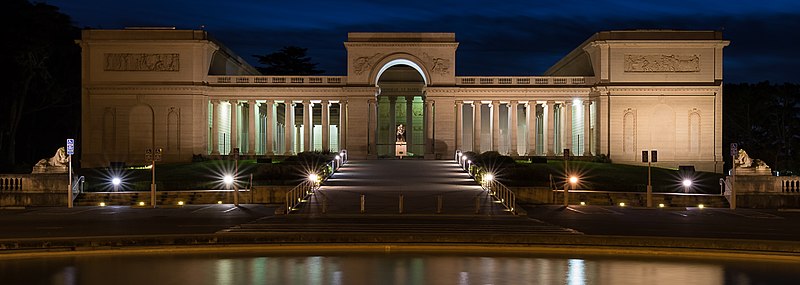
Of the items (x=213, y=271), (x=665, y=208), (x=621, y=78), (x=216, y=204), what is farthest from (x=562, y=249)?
(x=621, y=78)

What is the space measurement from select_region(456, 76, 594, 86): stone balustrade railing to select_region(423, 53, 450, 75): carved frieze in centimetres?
176

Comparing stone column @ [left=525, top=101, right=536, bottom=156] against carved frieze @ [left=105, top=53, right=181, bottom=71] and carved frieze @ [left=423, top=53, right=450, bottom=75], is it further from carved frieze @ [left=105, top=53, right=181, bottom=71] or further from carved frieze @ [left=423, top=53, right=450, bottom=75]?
carved frieze @ [left=105, top=53, right=181, bottom=71]

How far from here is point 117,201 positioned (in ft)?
155

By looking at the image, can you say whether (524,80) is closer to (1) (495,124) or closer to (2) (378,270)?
(1) (495,124)

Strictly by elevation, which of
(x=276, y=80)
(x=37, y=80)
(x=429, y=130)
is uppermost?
(x=276, y=80)

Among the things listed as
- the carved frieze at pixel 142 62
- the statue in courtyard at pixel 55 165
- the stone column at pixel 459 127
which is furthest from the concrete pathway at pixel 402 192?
the carved frieze at pixel 142 62

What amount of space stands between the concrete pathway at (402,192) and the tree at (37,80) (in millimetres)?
27294

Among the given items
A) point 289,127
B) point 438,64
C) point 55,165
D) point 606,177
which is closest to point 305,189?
point 55,165

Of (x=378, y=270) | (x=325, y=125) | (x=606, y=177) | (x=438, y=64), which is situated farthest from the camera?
(x=325, y=125)

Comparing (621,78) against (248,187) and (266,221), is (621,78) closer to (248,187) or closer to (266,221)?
(248,187)

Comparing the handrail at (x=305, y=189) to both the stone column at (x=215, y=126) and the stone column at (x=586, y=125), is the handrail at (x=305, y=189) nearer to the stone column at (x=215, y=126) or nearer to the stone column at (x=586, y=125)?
the stone column at (x=215, y=126)

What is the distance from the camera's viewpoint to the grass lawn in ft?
165

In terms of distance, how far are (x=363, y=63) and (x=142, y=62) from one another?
20811 mm

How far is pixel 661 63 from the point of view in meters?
84.9
